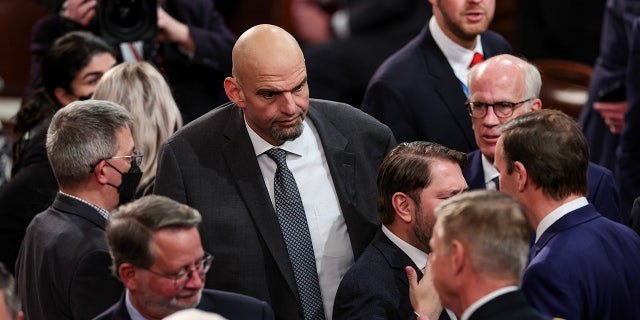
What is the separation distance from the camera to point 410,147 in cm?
421

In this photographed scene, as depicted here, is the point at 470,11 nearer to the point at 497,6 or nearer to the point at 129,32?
the point at 129,32

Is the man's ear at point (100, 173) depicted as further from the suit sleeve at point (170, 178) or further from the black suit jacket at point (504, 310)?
the black suit jacket at point (504, 310)

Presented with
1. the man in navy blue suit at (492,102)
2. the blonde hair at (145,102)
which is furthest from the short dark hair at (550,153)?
the blonde hair at (145,102)

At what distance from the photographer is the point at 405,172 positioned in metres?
4.12

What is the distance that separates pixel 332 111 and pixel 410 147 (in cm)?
39

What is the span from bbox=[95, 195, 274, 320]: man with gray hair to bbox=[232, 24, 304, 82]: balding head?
0.76 metres

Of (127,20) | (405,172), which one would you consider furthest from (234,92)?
(127,20)

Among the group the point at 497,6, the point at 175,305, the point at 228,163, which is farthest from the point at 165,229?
the point at 497,6

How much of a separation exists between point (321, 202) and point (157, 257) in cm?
94

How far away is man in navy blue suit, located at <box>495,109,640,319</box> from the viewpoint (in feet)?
12.3

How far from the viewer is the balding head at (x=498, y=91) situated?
15.5ft

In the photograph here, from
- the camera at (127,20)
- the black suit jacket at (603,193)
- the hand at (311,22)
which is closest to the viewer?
the black suit jacket at (603,193)

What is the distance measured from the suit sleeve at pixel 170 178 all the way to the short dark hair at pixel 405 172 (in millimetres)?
644

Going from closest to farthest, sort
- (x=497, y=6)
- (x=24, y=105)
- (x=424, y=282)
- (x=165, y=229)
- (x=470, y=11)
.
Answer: (x=165, y=229)
(x=424, y=282)
(x=470, y=11)
(x=24, y=105)
(x=497, y=6)
